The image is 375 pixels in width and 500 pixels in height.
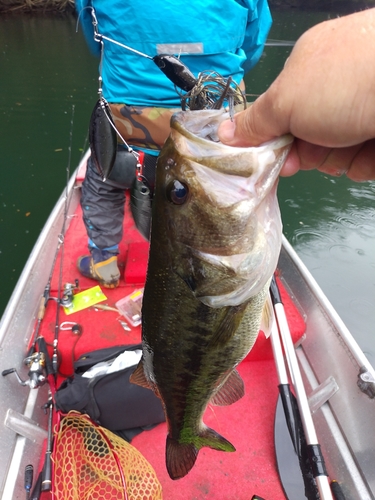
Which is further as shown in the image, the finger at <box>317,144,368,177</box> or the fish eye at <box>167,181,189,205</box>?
the finger at <box>317,144,368,177</box>

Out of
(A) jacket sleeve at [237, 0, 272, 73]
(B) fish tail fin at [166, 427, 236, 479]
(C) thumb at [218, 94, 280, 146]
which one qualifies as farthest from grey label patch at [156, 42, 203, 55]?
(B) fish tail fin at [166, 427, 236, 479]

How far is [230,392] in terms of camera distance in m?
1.89

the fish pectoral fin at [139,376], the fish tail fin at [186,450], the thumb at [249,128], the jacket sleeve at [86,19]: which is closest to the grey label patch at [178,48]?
the jacket sleeve at [86,19]

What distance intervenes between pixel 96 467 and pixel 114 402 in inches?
15.5

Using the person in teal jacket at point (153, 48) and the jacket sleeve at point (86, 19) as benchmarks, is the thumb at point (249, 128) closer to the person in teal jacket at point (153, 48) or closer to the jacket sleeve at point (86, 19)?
the person in teal jacket at point (153, 48)

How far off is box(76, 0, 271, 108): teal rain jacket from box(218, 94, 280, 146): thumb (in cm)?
187

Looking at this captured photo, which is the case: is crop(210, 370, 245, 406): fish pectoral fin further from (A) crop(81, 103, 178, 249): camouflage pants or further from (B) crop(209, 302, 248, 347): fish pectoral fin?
(A) crop(81, 103, 178, 249): camouflage pants

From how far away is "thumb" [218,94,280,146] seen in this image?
105cm

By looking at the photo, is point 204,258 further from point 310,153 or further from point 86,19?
point 86,19

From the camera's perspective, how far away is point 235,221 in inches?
51.1

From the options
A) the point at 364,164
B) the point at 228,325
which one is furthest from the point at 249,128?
the point at 228,325

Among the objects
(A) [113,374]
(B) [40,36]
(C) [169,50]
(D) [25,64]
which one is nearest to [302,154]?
(C) [169,50]

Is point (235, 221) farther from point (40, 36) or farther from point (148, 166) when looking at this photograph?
point (40, 36)

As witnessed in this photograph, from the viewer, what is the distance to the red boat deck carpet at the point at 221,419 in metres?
2.40
